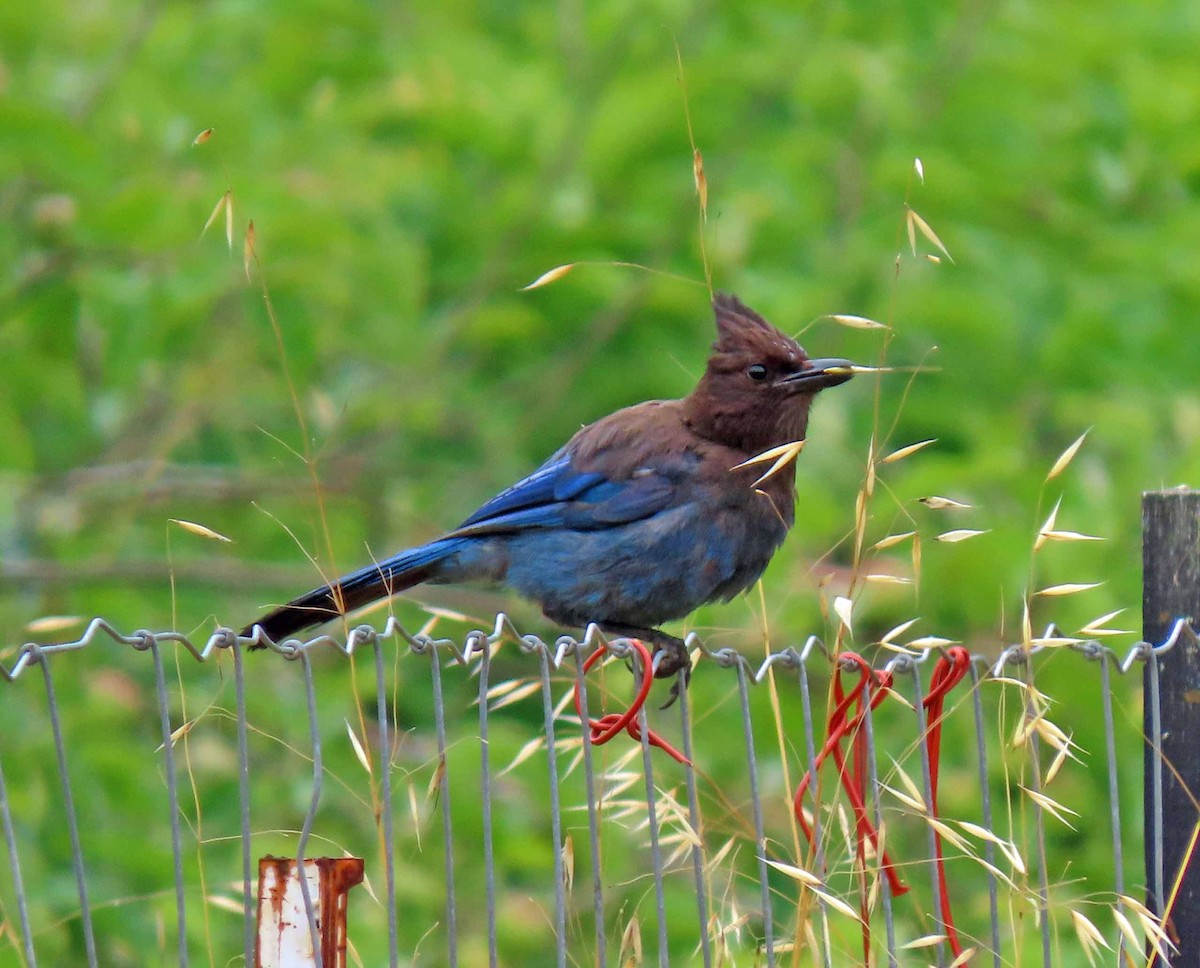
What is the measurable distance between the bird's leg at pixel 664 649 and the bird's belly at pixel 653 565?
0.03m

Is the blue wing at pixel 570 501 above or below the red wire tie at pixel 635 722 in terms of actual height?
below

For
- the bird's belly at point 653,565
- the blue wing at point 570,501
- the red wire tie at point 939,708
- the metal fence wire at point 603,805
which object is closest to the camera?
the metal fence wire at point 603,805

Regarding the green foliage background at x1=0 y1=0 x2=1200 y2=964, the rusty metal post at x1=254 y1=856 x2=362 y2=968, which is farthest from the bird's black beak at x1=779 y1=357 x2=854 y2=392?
the rusty metal post at x1=254 y1=856 x2=362 y2=968

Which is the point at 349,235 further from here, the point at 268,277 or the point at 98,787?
the point at 98,787

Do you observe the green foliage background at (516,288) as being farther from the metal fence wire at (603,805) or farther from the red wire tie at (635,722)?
the red wire tie at (635,722)

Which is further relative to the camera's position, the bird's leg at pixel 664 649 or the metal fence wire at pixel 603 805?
the bird's leg at pixel 664 649

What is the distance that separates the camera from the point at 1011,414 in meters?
6.31

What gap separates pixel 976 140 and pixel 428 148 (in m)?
2.05

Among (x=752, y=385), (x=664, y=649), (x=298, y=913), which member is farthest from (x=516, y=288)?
(x=298, y=913)

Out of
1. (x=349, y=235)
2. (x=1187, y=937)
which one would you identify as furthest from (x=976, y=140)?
(x=1187, y=937)

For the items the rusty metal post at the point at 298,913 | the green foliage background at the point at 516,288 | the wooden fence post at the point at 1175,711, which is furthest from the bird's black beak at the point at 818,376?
the rusty metal post at the point at 298,913

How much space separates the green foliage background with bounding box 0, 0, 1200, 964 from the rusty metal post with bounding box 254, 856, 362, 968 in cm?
227

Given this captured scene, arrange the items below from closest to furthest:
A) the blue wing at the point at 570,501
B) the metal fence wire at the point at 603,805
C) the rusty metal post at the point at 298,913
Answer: the rusty metal post at the point at 298,913 → the metal fence wire at the point at 603,805 → the blue wing at the point at 570,501

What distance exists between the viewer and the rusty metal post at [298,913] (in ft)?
7.12
